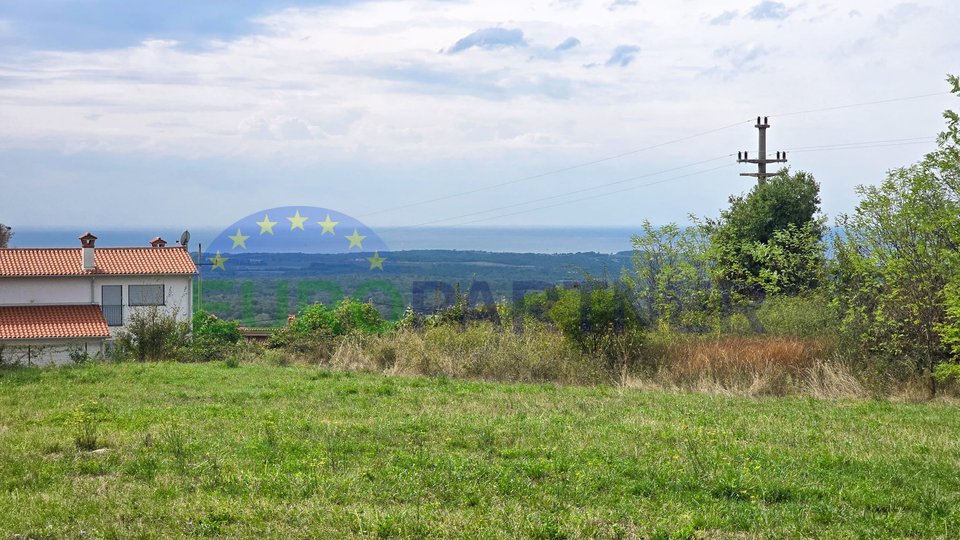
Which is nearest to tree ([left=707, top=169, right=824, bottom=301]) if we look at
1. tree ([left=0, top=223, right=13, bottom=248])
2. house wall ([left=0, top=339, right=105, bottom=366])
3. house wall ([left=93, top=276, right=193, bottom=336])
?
house wall ([left=0, top=339, right=105, bottom=366])

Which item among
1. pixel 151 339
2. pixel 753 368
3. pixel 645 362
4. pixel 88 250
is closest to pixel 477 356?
pixel 645 362

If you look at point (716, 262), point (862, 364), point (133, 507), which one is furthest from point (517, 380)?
point (716, 262)

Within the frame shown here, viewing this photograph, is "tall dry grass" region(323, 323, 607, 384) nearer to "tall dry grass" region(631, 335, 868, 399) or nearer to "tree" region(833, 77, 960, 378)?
"tall dry grass" region(631, 335, 868, 399)

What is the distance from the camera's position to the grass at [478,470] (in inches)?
260

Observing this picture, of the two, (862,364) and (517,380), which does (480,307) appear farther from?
(862,364)

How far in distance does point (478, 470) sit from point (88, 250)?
113ft

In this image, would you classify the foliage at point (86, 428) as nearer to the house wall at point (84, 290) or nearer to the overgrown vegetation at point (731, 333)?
the overgrown vegetation at point (731, 333)

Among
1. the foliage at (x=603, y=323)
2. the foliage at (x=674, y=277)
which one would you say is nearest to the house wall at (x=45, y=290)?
the foliage at (x=674, y=277)

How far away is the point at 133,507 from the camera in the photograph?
702cm

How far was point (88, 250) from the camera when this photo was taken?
3844 centimetres

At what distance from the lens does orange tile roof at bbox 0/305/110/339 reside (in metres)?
35.1

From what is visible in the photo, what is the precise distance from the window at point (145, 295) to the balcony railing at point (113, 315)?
58 centimetres

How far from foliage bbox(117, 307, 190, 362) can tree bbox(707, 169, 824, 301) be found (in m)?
15.5

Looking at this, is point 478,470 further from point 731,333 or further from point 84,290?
point 84,290
